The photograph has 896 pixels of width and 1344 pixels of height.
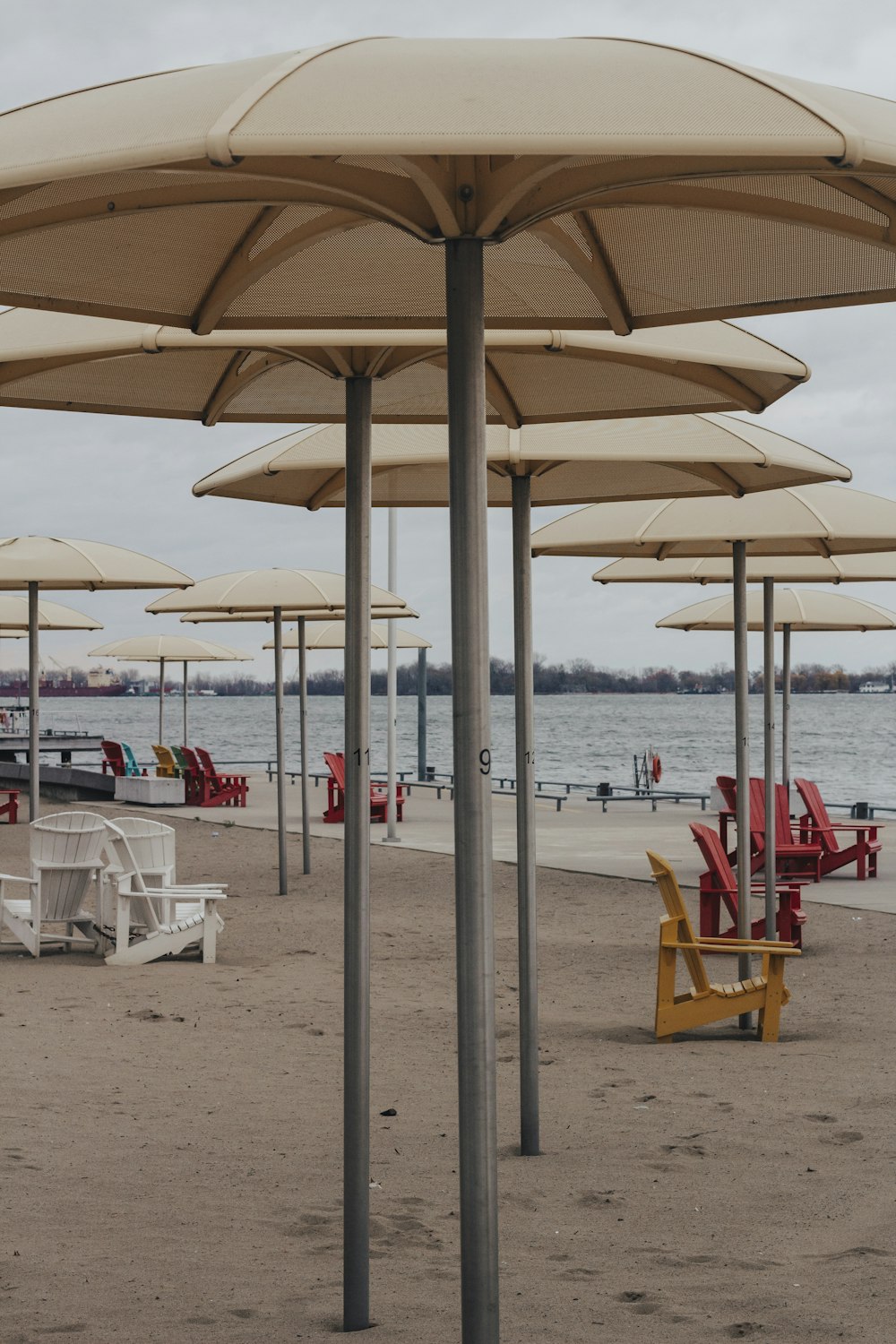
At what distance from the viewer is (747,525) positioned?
8.22m

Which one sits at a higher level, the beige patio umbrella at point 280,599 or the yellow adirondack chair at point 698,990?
the beige patio umbrella at point 280,599

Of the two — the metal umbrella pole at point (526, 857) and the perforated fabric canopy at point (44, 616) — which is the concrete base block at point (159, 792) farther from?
the metal umbrella pole at point (526, 857)

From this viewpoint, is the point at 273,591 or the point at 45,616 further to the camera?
the point at 45,616

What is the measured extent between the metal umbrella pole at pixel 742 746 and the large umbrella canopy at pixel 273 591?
230 inches

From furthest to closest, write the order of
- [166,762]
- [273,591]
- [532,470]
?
[166,762] → [273,591] → [532,470]

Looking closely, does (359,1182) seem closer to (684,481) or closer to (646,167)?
(646,167)

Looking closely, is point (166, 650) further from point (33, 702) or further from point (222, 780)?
point (33, 702)

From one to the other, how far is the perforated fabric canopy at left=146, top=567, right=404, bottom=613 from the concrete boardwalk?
10.3ft

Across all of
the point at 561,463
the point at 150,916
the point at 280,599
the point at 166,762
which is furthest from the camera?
the point at 166,762

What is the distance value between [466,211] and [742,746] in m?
5.19

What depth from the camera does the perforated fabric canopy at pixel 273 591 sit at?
13.8 meters

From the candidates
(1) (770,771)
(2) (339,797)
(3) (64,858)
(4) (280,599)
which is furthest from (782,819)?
(2) (339,797)

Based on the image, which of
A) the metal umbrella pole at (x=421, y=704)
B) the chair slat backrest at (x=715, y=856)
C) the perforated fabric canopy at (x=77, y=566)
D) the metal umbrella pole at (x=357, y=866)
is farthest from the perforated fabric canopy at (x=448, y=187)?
the metal umbrella pole at (x=421, y=704)

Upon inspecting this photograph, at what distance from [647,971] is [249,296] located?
6.74 m
